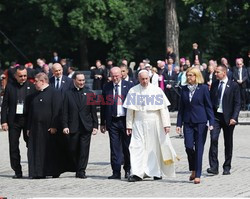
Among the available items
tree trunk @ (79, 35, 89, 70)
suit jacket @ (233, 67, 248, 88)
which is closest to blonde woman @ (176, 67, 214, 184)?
suit jacket @ (233, 67, 248, 88)

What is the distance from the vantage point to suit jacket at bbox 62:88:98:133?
683 inches

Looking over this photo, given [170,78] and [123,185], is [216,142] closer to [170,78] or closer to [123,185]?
[123,185]

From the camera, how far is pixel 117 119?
17234 millimetres

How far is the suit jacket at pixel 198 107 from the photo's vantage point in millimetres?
16328

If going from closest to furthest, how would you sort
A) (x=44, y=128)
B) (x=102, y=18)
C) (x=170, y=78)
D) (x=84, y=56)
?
1. (x=44, y=128)
2. (x=170, y=78)
3. (x=102, y=18)
4. (x=84, y=56)

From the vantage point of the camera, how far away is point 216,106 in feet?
56.6

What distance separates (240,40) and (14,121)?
118 ft

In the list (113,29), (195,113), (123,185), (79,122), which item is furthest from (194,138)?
(113,29)

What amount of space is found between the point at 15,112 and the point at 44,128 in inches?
24.9

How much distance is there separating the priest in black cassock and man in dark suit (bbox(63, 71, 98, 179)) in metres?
0.26

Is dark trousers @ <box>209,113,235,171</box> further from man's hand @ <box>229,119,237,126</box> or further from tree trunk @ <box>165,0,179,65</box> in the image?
tree trunk @ <box>165,0,179,65</box>

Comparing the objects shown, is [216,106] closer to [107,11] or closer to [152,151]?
[152,151]

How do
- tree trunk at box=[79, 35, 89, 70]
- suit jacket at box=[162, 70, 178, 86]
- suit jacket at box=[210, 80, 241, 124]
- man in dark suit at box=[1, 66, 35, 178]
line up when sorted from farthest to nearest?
tree trunk at box=[79, 35, 89, 70] < suit jacket at box=[162, 70, 178, 86] < man in dark suit at box=[1, 66, 35, 178] < suit jacket at box=[210, 80, 241, 124]

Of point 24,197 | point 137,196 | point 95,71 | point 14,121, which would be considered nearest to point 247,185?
point 137,196
